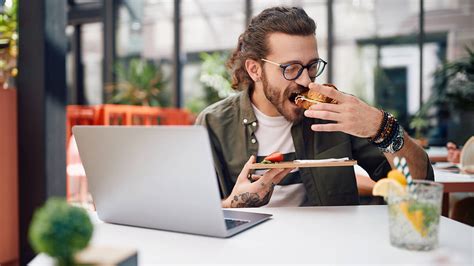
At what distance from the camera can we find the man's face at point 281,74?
1687 mm

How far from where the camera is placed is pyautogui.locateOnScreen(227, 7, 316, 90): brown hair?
178cm

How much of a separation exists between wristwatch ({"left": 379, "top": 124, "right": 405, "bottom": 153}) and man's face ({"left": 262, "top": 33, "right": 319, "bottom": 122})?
37cm

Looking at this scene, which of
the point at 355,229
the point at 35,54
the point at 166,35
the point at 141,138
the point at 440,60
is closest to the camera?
the point at 141,138

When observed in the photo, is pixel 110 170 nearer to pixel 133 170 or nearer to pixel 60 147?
pixel 133 170

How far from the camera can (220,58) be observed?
6629 mm

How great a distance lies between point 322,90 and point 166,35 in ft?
19.7

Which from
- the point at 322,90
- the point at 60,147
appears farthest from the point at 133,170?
the point at 60,147

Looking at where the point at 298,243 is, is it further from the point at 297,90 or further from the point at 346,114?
the point at 297,90

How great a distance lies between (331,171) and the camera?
171 centimetres

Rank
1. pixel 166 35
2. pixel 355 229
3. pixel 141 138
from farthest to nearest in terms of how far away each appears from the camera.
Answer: pixel 166 35 < pixel 355 229 < pixel 141 138

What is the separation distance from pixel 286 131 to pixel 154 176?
92 centimetres

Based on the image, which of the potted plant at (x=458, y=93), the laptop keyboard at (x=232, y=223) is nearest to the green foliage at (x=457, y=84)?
the potted plant at (x=458, y=93)

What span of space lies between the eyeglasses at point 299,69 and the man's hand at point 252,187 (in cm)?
45

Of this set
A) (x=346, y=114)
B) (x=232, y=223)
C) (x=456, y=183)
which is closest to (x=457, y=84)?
(x=456, y=183)
